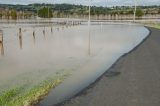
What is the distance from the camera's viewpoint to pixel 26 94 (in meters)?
10.6

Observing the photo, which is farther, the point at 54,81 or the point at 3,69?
the point at 3,69

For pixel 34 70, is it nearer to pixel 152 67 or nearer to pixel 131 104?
pixel 152 67

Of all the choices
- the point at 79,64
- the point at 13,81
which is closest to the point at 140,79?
the point at 13,81

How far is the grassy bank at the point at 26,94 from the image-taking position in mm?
9434

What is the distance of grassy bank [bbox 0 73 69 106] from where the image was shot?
31.0 ft

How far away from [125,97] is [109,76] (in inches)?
139

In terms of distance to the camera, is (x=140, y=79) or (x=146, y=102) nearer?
(x=146, y=102)

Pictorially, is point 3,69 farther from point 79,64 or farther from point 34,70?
point 79,64

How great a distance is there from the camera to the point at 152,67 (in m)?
15.1

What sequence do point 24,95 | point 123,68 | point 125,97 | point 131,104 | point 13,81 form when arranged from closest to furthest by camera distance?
point 131,104 → point 125,97 → point 24,95 → point 13,81 → point 123,68

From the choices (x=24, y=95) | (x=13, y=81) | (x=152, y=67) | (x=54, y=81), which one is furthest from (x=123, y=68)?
(x=24, y=95)

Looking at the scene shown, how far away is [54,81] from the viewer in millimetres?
12930

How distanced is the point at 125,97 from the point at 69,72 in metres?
5.95

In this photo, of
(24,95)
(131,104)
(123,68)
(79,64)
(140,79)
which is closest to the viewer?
(131,104)
